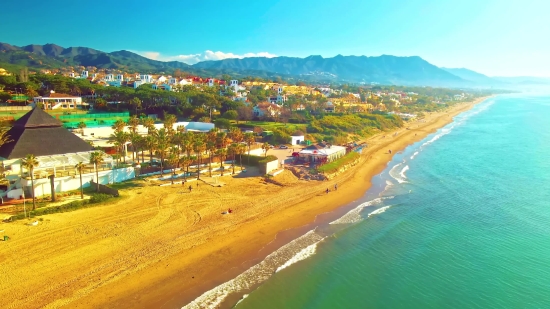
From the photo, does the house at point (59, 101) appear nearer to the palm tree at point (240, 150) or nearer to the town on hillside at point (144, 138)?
the town on hillside at point (144, 138)

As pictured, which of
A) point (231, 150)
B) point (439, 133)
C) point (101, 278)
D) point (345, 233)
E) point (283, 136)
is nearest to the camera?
point (101, 278)

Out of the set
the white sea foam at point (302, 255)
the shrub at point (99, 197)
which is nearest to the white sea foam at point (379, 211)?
the white sea foam at point (302, 255)

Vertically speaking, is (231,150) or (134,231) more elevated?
(231,150)

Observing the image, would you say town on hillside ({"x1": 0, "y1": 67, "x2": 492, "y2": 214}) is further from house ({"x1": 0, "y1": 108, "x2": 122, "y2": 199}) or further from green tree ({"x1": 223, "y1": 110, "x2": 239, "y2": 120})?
green tree ({"x1": 223, "y1": 110, "x2": 239, "y2": 120})

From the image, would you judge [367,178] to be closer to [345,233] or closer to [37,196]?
[345,233]

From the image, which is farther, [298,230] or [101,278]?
[298,230]

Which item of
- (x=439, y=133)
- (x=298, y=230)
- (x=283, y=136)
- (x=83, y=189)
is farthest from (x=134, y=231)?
(x=439, y=133)
